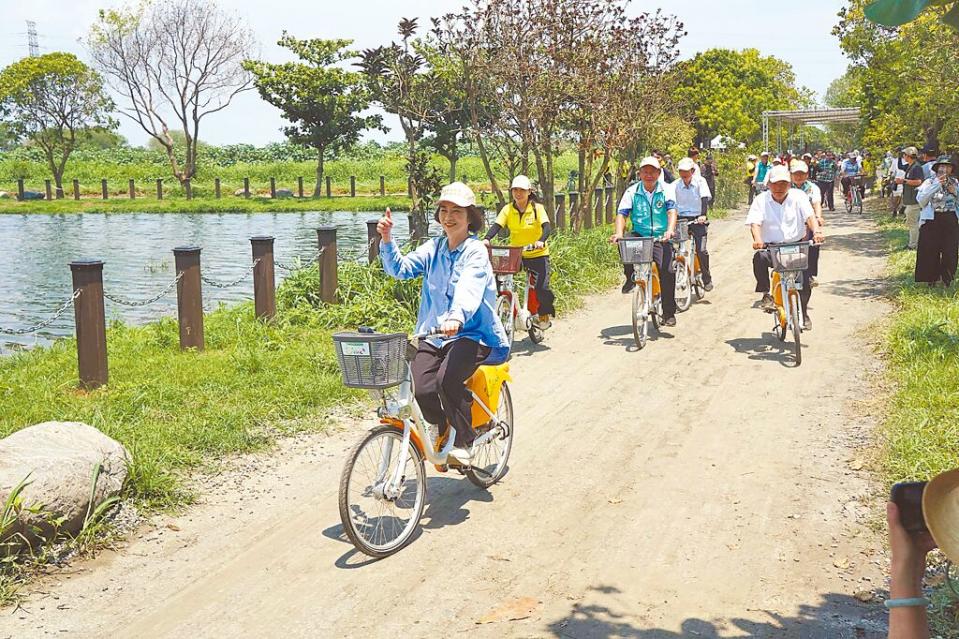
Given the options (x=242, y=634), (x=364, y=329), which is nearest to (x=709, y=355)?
(x=364, y=329)

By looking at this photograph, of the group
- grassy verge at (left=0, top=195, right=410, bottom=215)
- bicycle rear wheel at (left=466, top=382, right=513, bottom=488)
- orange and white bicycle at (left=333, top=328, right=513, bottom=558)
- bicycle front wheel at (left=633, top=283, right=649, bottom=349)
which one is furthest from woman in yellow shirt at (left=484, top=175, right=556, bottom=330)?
→ grassy verge at (left=0, top=195, right=410, bottom=215)

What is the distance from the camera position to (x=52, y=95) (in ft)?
165

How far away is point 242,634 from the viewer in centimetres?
452

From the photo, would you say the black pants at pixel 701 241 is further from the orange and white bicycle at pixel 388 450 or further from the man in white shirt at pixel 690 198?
the orange and white bicycle at pixel 388 450

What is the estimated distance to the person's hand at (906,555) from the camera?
1714 millimetres

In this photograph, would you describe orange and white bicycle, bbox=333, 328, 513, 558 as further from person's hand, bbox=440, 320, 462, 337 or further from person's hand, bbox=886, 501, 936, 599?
person's hand, bbox=886, 501, 936, 599

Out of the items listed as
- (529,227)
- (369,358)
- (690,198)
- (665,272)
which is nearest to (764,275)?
(665,272)

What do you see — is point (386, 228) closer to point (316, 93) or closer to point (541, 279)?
point (541, 279)

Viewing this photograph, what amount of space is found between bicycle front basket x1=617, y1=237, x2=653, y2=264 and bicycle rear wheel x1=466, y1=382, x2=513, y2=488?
401 cm

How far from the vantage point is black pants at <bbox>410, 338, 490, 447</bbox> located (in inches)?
222

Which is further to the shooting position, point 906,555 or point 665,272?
point 665,272

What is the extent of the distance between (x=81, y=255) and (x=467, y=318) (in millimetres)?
20282

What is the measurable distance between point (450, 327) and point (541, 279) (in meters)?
5.52

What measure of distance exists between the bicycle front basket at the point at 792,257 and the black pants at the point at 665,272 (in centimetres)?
173
